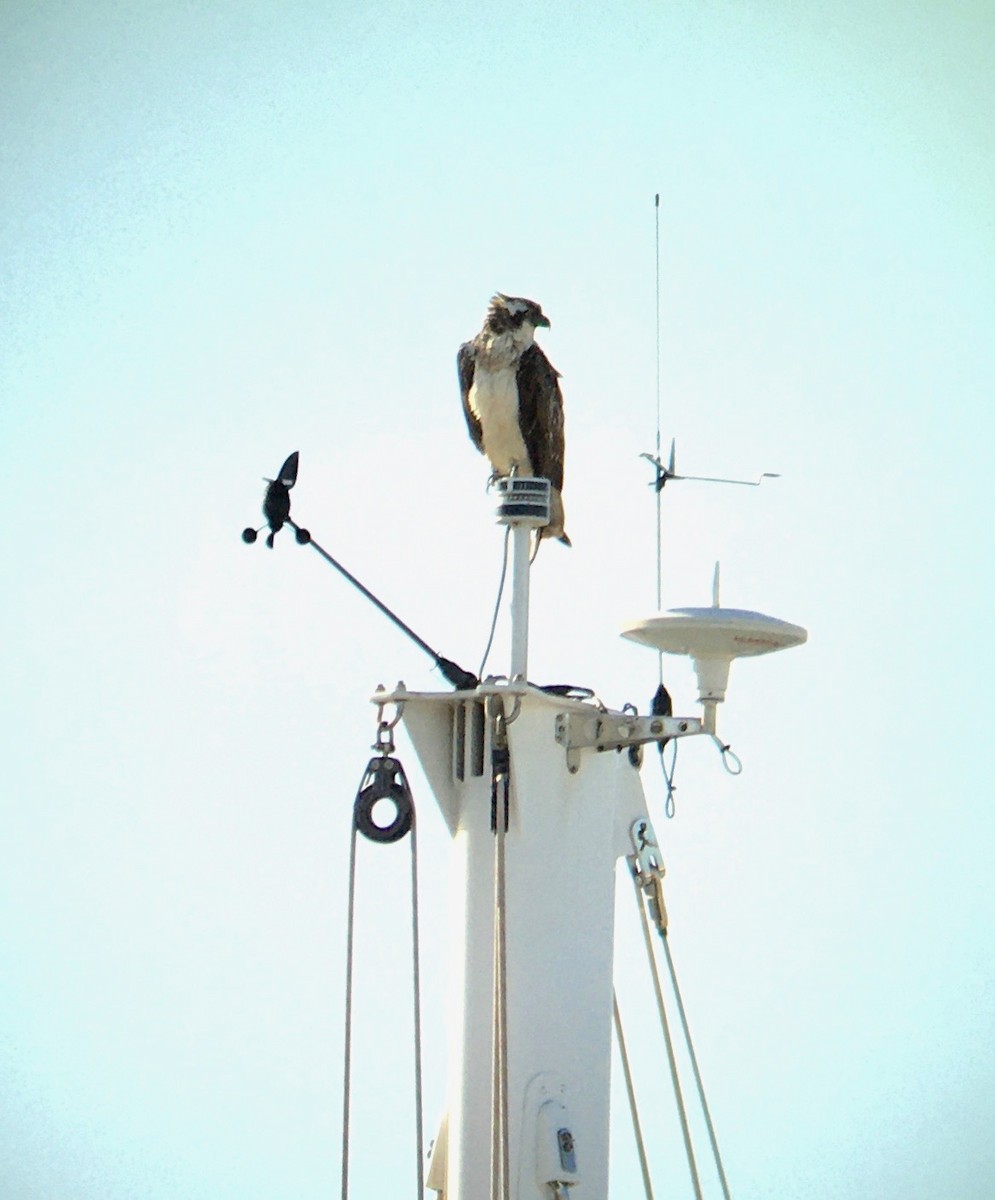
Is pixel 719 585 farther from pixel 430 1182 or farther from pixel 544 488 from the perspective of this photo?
pixel 430 1182

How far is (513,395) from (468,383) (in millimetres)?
869

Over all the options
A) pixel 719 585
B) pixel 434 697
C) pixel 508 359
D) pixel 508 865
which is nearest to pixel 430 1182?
pixel 508 865

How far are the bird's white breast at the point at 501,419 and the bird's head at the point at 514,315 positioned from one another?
35cm

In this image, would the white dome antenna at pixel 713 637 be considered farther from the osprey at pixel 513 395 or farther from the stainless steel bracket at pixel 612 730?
the osprey at pixel 513 395

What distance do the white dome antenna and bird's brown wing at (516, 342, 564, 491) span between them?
2961mm

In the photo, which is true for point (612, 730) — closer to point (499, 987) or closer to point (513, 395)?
point (499, 987)

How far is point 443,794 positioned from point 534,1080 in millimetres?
1400

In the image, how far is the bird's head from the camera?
546 inches

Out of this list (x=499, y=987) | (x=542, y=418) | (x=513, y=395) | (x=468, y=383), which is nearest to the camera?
(x=499, y=987)

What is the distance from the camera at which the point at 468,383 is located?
1409 centimetres

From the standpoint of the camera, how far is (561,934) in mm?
9648

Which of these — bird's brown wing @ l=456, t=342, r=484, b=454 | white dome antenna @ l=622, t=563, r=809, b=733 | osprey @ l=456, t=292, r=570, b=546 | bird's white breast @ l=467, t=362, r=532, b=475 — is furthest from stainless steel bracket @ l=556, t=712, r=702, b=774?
bird's brown wing @ l=456, t=342, r=484, b=454

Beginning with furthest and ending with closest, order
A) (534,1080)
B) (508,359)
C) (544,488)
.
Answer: (508,359)
(544,488)
(534,1080)

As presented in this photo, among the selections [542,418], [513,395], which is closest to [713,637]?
[542,418]
